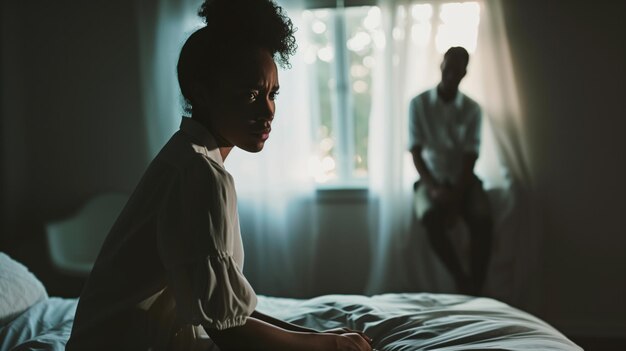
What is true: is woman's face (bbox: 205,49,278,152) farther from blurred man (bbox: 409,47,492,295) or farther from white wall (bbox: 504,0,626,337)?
white wall (bbox: 504,0,626,337)

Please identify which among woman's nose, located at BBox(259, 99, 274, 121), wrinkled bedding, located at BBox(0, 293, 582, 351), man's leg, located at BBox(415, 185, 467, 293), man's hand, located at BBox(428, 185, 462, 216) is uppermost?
woman's nose, located at BBox(259, 99, 274, 121)

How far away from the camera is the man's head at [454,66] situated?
2.80 meters

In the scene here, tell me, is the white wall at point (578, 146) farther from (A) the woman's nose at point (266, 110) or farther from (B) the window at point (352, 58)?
(A) the woman's nose at point (266, 110)

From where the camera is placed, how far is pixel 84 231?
3.33 metres

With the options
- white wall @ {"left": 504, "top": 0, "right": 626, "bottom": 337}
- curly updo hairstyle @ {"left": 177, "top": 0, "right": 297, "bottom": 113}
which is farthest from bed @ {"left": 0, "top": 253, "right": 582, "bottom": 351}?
white wall @ {"left": 504, "top": 0, "right": 626, "bottom": 337}

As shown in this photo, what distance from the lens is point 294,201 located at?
132 inches

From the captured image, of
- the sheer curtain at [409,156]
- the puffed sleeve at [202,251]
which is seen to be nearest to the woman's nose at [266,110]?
the puffed sleeve at [202,251]

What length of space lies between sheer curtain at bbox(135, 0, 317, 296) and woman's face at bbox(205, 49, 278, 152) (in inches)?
92.1

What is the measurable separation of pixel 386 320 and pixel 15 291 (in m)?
0.91

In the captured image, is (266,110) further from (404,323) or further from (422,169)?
(422,169)

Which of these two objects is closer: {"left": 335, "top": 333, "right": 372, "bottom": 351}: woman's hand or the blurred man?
{"left": 335, "top": 333, "right": 372, "bottom": 351}: woman's hand

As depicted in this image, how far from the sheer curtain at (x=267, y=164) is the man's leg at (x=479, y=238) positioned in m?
0.94

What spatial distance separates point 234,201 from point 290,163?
2487 mm

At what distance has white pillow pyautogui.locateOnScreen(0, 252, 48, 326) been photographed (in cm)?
137
